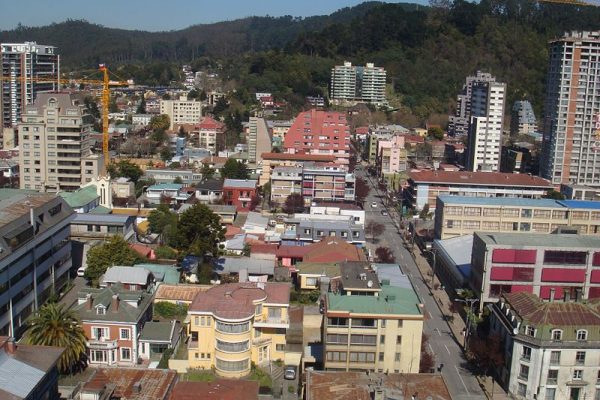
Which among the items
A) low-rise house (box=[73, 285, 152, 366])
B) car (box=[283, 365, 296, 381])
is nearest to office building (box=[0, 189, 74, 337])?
low-rise house (box=[73, 285, 152, 366])

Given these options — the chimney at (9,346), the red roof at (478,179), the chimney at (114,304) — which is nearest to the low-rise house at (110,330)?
the chimney at (114,304)

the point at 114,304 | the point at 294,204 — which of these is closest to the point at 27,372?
the point at 114,304

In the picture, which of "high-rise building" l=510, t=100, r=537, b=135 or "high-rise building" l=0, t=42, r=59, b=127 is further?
"high-rise building" l=510, t=100, r=537, b=135

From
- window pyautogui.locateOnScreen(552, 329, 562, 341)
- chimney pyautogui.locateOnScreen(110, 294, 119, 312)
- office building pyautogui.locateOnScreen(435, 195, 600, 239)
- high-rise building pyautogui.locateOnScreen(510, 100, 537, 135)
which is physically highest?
high-rise building pyautogui.locateOnScreen(510, 100, 537, 135)

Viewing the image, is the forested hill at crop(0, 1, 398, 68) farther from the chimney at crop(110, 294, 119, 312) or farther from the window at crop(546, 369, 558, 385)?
the window at crop(546, 369, 558, 385)

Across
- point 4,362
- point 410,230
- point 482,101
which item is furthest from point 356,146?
point 4,362

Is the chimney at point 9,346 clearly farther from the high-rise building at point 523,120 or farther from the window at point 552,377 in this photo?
the high-rise building at point 523,120

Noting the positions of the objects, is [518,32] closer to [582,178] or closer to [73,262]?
[582,178]

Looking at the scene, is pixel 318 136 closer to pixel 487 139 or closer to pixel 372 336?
pixel 487 139
